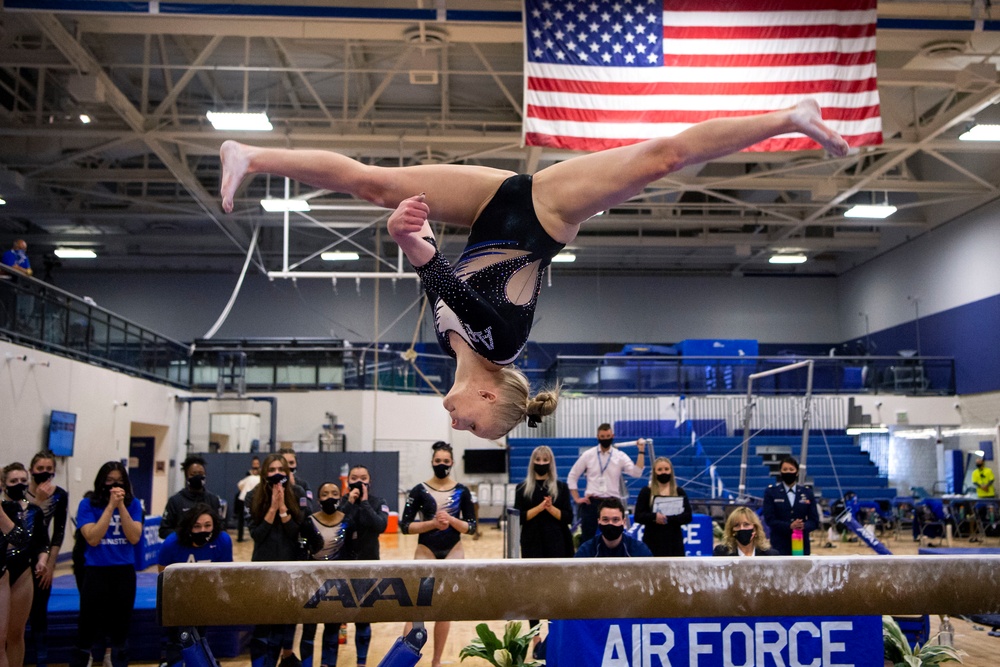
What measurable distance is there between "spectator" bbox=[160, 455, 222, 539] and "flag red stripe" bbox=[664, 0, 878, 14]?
5.80 m

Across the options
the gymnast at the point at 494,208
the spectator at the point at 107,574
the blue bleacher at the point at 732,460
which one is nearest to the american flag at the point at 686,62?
the spectator at the point at 107,574

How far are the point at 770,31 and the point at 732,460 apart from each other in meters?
11.7

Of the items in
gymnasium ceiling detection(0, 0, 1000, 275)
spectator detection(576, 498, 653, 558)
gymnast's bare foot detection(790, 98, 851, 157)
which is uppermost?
gymnasium ceiling detection(0, 0, 1000, 275)

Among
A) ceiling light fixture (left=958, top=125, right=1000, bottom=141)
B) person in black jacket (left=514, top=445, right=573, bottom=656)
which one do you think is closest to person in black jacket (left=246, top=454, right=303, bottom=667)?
person in black jacket (left=514, top=445, right=573, bottom=656)

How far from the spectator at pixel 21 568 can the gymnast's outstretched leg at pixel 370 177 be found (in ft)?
12.9

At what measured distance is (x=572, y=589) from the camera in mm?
3209

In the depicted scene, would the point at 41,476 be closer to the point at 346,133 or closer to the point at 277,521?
the point at 277,521

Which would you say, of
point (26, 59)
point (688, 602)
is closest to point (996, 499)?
point (688, 602)

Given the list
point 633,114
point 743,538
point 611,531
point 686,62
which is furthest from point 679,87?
point 611,531

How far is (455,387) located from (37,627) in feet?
15.5

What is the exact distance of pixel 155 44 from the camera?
14578mm

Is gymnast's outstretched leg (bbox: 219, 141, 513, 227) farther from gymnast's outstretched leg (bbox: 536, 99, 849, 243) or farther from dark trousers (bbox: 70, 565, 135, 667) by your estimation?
dark trousers (bbox: 70, 565, 135, 667)

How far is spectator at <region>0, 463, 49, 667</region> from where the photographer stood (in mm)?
6005

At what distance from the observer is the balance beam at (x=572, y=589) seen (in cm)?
313
